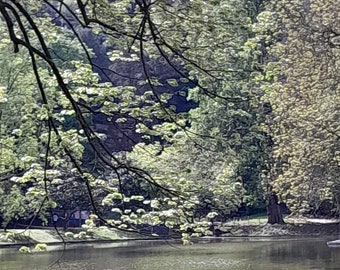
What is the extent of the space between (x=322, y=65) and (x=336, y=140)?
2.16m

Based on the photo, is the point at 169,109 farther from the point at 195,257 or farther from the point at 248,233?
the point at 248,233

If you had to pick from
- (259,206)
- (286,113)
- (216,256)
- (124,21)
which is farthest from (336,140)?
(259,206)

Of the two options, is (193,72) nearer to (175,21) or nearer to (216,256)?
(175,21)

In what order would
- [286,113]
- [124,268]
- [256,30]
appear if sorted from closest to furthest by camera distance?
[256,30]
[124,268]
[286,113]

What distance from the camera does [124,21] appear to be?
5.61 metres

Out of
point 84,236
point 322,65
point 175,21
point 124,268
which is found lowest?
point 124,268

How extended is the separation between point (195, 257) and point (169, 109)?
61.2 feet

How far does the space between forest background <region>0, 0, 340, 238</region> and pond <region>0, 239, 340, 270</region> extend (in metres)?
1.80

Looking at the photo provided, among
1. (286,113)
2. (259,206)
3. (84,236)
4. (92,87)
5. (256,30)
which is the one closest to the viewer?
(92,87)

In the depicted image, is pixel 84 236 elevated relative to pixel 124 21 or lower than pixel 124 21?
lower

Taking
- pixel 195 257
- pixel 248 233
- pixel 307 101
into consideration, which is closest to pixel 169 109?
pixel 307 101

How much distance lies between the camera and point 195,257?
77.7 ft

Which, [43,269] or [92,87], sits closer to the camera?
[92,87]

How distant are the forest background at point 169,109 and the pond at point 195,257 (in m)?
1.80
